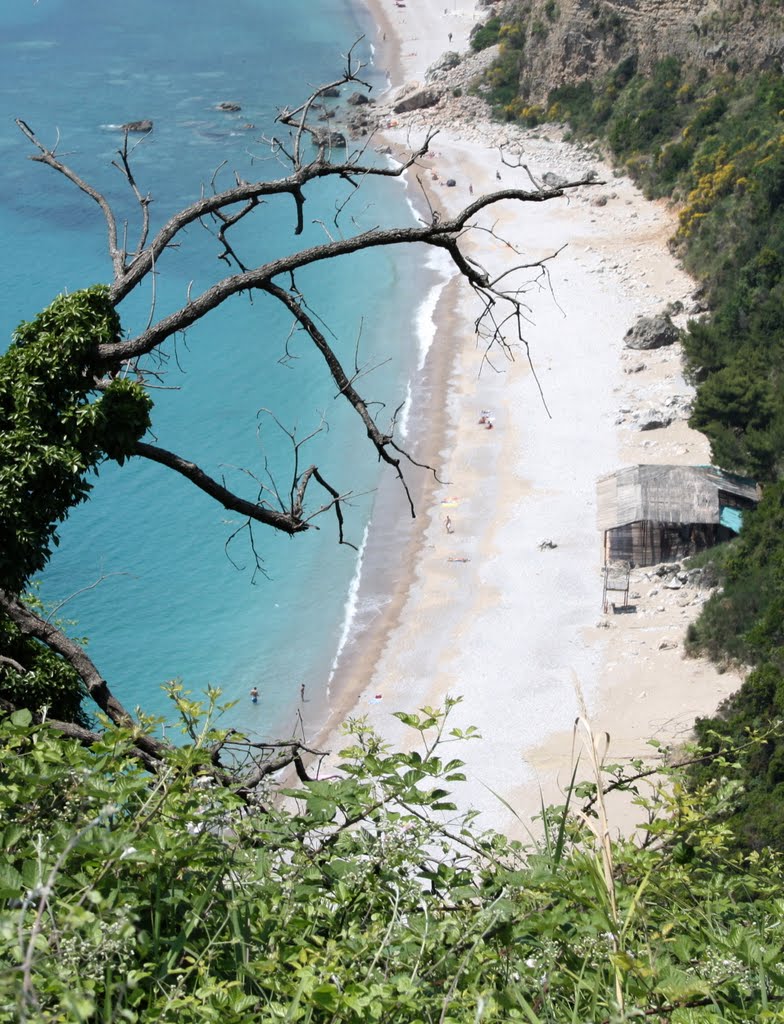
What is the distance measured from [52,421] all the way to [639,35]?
5946 cm

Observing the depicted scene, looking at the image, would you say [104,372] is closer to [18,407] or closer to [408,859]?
[18,407]

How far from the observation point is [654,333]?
38406 millimetres

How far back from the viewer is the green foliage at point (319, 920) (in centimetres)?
312

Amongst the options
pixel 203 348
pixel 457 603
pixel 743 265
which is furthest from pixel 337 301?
pixel 457 603

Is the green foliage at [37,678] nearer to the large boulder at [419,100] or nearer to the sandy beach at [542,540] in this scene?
the sandy beach at [542,540]

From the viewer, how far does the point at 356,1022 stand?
3.23 m

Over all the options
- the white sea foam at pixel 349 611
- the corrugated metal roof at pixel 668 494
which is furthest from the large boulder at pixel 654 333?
the white sea foam at pixel 349 611

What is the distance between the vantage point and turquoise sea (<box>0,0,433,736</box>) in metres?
28.2

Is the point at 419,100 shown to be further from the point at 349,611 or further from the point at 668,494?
the point at 349,611

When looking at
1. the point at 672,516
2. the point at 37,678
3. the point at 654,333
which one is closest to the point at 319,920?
the point at 37,678

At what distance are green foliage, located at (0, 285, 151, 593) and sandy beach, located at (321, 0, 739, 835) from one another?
245 inches

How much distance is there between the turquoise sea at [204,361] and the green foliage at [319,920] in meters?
2.88

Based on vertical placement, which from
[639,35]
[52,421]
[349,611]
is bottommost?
[52,421]

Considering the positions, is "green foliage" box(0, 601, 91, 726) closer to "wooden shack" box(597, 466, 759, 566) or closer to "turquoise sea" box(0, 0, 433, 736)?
"turquoise sea" box(0, 0, 433, 736)
